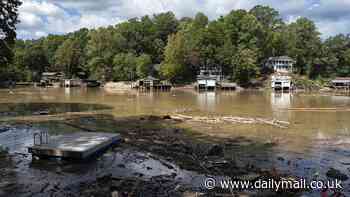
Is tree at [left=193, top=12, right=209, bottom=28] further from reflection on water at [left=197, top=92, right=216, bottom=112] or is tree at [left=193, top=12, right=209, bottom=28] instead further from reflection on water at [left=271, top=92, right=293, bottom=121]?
reflection on water at [left=271, top=92, right=293, bottom=121]

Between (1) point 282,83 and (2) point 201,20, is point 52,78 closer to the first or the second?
(2) point 201,20

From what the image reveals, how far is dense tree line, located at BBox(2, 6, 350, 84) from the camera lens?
94.1 m

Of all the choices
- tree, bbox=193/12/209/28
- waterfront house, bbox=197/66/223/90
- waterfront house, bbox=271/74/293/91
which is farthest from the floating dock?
tree, bbox=193/12/209/28

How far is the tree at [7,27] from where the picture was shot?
30.5 meters

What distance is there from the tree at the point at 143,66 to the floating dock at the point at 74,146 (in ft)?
263

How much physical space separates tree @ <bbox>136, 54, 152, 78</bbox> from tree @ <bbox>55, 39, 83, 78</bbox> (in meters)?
27.4

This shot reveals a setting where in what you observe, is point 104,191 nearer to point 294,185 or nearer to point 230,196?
point 230,196

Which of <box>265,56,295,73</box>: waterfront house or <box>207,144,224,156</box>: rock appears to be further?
<box>265,56,295,73</box>: waterfront house

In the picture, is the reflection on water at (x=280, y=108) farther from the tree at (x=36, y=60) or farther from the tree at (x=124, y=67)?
the tree at (x=36, y=60)

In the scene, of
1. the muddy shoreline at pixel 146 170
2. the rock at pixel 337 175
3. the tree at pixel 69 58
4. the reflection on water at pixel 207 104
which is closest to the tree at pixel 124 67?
the tree at pixel 69 58

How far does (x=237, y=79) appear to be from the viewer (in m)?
90.4

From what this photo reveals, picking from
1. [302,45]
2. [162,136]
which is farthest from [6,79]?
[162,136]

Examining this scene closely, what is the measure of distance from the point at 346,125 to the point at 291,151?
13.0 metres

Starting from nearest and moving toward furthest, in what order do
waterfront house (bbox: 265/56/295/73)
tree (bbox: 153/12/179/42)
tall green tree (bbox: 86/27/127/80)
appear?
waterfront house (bbox: 265/56/295/73) → tall green tree (bbox: 86/27/127/80) → tree (bbox: 153/12/179/42)
